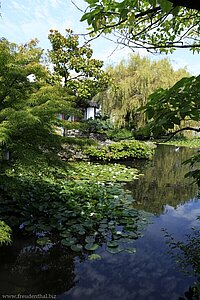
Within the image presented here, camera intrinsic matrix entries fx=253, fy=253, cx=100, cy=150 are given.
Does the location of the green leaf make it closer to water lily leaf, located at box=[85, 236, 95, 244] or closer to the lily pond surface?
the lily pond surface

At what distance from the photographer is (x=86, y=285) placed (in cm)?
285

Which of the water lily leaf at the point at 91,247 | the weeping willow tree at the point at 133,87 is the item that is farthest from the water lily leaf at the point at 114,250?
the weeping willow tree at the point at 133,87

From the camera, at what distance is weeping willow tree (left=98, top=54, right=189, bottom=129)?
18.5m

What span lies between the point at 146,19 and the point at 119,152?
29.0ft

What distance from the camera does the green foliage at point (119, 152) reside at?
10.6 meters

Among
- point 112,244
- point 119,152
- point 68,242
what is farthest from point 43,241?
point 119,152

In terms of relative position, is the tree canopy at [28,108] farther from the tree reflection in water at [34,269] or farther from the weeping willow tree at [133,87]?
the weeping willow tree at [133,87]

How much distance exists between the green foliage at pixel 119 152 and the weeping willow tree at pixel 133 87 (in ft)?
22.2

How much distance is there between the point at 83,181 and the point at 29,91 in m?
3.68

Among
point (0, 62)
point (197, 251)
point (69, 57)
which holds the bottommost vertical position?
point (197, 251)

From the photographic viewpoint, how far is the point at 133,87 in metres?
18.8

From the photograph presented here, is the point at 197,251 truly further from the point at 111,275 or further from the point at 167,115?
the point at 167,115

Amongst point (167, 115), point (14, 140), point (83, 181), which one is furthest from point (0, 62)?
point (83, 181)

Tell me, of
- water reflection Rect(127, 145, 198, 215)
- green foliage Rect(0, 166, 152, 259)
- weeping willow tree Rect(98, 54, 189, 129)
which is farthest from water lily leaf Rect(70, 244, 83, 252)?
weeping willow tree Rect(98, 54, 189, 129)
